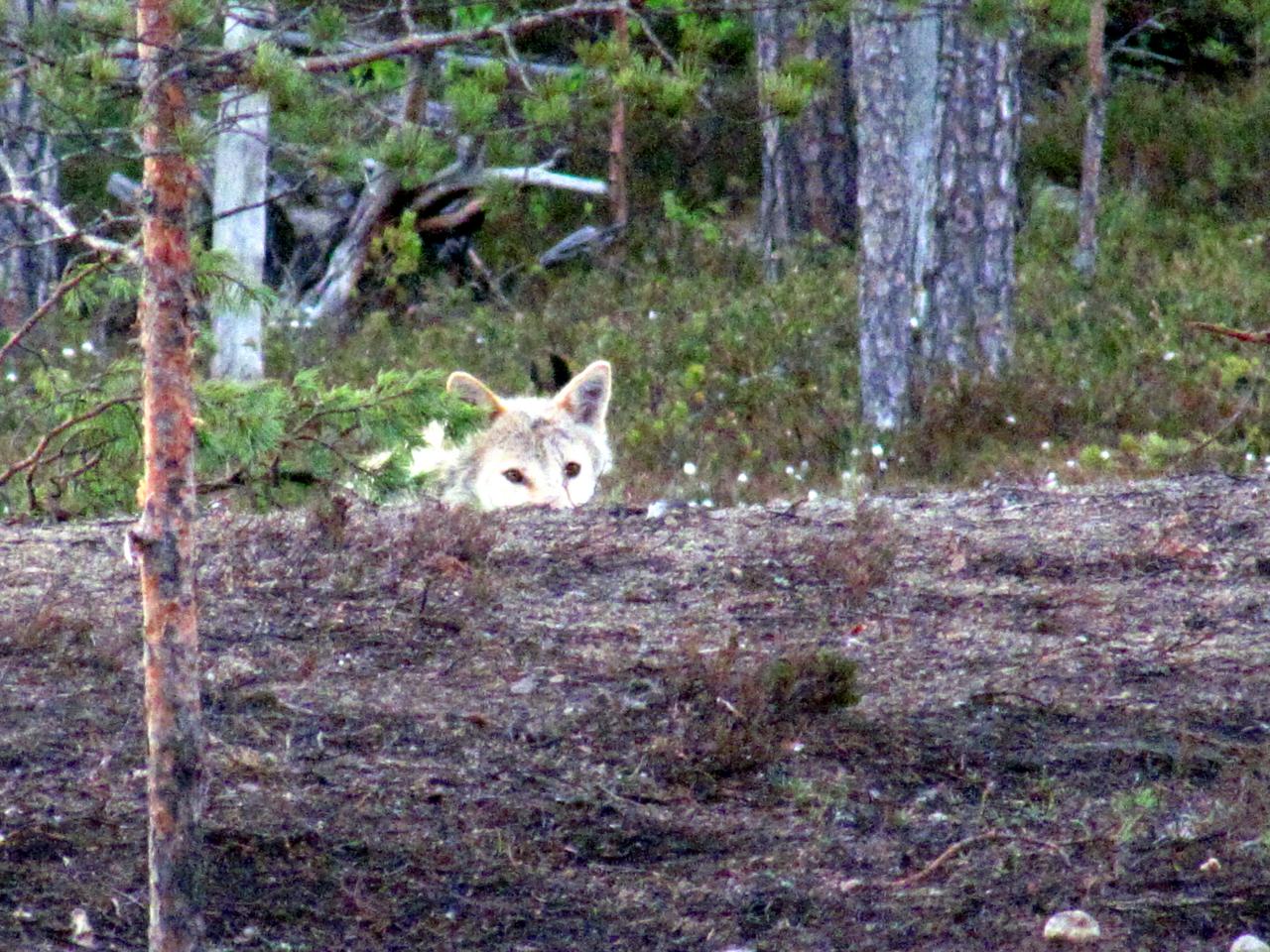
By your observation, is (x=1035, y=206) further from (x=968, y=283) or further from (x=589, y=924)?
(x=589, y=924)

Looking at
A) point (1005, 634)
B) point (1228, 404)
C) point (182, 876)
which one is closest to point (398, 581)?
point (1005, 634)

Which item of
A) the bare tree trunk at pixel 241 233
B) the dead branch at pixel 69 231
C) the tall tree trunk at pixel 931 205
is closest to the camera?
the dead branch at pixel 69 231

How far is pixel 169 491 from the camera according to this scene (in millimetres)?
3066

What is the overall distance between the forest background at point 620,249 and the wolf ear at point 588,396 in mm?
475

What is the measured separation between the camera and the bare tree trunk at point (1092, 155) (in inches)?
503

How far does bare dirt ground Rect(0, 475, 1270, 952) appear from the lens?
3352mm

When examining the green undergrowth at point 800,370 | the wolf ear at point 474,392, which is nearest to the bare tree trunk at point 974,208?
the green undergrowth at point 800,370

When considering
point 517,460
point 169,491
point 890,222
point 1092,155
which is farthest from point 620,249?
point 169,491

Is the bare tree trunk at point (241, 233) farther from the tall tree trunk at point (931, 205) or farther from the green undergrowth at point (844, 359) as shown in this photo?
the tall tree trunk at point (931, 205)

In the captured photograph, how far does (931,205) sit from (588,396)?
4154 mm

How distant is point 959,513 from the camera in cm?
641

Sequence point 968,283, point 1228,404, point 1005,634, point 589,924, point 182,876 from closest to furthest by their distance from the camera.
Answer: point 182,876 → point 589,924 → point 1005,634 → point 1228,404 → point 968,283

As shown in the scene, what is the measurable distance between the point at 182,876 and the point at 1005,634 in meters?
2.78

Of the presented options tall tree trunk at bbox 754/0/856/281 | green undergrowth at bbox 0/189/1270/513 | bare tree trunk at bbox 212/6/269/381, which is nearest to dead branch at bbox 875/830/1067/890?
green undergrowth at bbox 0/189/1270/513
